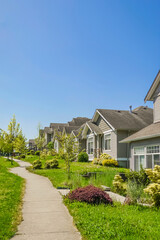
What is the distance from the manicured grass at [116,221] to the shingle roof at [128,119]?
1651cm

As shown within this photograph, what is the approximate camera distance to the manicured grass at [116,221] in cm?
509

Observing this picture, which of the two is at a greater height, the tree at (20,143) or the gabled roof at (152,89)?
the gabled roof at (152,89)

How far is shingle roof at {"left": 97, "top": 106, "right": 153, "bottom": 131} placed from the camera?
79.3ft

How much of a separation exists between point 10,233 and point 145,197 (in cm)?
587

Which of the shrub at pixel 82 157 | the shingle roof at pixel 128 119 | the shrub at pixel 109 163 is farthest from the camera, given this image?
the shrub at pixel 82 157

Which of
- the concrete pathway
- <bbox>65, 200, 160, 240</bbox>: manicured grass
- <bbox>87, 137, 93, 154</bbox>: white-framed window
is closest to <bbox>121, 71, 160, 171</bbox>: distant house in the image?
<bbox>65, 200, 160, 240</bbox>: manicured grass

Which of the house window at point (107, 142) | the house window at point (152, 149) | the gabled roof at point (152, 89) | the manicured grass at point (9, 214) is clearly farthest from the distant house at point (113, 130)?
the manicured grass at point (9, 214)

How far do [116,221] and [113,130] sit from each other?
18.4 metres

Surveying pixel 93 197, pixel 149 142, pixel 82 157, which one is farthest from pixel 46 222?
pixel 82 157

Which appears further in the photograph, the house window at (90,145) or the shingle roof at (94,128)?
the house window at (90,145)

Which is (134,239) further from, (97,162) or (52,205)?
(97,162)

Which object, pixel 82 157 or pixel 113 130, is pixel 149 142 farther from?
pixel 82 157

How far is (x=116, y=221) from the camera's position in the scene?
5844 mm

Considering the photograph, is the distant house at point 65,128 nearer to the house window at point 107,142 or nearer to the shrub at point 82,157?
the shrub at point 82,157
